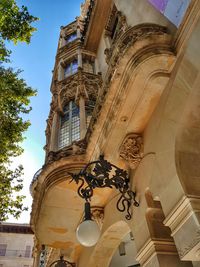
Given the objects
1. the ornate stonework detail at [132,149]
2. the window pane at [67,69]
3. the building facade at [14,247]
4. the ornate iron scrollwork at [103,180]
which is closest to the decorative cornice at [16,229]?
the building facade at [14,247]

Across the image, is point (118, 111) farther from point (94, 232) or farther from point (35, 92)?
point (35, 92)

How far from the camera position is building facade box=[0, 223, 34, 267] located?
3531 cm

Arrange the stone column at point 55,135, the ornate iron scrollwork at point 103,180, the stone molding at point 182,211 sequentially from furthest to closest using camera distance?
1. the stone column at point 55,135
2. the ornate iron scrollwork at point 103,180
3. the stone molding at point 182,211

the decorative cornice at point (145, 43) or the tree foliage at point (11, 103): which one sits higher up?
the tree foliage at point (11, 103)

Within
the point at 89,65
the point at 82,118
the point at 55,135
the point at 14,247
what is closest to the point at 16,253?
the point at 14,247

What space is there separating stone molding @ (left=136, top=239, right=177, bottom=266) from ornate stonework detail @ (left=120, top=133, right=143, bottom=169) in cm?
146

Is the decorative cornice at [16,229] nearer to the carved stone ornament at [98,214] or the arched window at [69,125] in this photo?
the arched window at [69,125]

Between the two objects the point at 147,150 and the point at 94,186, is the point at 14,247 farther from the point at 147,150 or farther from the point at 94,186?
the point at 147,150

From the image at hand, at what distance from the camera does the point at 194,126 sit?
4.11 meters

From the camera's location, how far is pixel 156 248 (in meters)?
4.17

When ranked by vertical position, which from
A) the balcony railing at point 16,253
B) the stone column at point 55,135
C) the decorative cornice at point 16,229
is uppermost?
the decorative cornice at point 16,229

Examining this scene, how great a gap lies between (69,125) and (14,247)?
31.5 m

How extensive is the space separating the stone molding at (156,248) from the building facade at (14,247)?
3426cm

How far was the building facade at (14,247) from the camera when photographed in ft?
116
